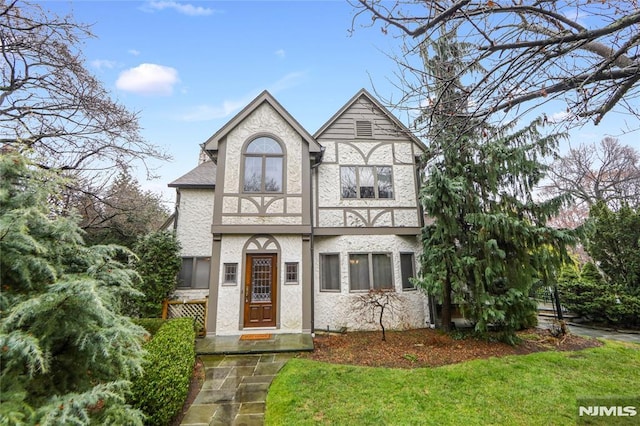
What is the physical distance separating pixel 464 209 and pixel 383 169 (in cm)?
352

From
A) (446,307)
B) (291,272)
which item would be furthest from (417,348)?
(291,272)

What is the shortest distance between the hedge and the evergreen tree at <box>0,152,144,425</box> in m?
0.56

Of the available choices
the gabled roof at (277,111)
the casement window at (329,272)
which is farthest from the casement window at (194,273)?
the casement window at (329,272)

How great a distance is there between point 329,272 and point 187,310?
4986mm

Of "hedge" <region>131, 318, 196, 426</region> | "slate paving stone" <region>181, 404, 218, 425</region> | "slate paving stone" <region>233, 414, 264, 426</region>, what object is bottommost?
"slate paving stone" <region>233, 414, 264, 426</region>

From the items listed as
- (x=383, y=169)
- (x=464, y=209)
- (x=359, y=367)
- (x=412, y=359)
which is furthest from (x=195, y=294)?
(x=464, y=209)

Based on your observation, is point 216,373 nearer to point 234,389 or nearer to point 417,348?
point 234,389

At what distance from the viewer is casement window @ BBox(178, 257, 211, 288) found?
991 cm

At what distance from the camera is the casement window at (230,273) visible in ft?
27.7

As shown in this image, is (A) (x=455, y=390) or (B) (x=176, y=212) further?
(B) (x=176, y=212)

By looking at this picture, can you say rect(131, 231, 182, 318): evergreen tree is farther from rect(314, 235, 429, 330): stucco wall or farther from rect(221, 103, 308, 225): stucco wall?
rect(314, 235, 429, 330): stucco wall

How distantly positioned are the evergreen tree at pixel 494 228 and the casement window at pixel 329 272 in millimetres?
3061

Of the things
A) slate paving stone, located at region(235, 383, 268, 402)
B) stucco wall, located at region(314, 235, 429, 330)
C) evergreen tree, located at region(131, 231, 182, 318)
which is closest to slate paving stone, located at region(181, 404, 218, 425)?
slate paving stone, located at region(235, 383, 268, 402)

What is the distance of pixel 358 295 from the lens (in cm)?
925
